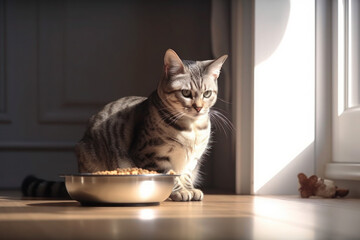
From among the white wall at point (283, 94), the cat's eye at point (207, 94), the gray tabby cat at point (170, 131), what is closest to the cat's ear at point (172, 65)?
the gray tabby cat at point (170, 131)

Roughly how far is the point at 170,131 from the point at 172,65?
221mm

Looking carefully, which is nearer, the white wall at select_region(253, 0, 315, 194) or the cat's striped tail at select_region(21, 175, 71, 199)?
the cat's striped tail at select_region(21, 175, 71, 199)

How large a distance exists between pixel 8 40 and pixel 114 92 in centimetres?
58

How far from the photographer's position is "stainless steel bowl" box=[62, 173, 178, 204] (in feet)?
5.06

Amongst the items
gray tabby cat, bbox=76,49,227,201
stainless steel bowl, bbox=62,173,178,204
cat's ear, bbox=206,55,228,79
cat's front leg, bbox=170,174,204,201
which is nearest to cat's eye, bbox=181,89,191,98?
gray tabby cat, bbox=76,49,227,201

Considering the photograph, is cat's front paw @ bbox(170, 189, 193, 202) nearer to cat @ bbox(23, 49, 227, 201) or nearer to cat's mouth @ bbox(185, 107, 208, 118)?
cat @ bbox(23, 49, 227, 201)

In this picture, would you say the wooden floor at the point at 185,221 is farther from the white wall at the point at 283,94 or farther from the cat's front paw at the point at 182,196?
the white wall at the point at 283,94

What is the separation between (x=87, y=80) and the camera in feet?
9.57

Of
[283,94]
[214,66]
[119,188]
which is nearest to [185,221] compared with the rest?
[119,188]

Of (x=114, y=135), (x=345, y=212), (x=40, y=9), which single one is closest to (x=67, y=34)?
(x=40, y=9)

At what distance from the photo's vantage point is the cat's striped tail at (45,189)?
203 cm

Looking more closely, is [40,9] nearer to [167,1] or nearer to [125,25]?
[125,25]

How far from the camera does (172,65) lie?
1.99 metres

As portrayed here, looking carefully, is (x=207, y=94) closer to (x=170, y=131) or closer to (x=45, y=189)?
(x=170, y=131)
